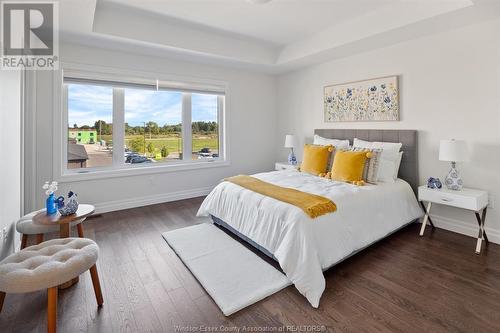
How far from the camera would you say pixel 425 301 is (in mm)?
1890

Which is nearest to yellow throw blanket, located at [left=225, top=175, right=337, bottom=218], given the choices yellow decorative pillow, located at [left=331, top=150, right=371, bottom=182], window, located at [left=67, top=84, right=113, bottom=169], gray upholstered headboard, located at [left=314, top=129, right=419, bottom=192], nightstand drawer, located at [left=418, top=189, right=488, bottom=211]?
yellow decorative pillow, located at [left=331, top=150, right=371, bottom=182]

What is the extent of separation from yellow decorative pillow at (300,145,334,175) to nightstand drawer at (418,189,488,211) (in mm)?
1163

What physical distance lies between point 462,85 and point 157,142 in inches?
171

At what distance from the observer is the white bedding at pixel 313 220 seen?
2.06m

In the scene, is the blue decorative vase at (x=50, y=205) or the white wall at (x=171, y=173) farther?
the white wall at (x=171, y=173)

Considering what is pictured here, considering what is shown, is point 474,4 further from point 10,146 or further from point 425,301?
point 10,146

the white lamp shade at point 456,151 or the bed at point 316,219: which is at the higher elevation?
the white lamp shade at point 456,151

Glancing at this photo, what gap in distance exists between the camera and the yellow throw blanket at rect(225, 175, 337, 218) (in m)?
2.25

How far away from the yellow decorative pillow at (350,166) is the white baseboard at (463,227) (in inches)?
46.6

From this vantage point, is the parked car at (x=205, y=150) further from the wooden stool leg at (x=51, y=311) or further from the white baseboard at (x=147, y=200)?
the wooden stool leg at (x=51, y=311)

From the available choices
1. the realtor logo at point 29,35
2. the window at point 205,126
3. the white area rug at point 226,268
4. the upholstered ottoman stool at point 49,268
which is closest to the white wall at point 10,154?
the realtor logo at point 29,35

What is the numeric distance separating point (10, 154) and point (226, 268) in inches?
87.1

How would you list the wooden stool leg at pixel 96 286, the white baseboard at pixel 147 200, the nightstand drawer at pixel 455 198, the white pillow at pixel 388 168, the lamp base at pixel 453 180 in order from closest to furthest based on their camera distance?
the wooden stool leg at pixel 96 286 < the nightstand drawer at pixel 455 198 < the lamp base at pixel 453 180 < the white pillow at pixel 388 168 < the white baseboard at pixel 147 200

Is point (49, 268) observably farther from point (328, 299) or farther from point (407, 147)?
point (407, 147)
